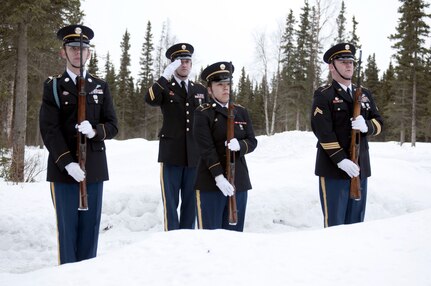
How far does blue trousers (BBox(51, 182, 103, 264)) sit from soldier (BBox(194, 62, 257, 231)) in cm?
100

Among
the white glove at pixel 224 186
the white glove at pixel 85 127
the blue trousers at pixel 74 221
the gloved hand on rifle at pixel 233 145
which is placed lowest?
the blue trousers at pixel 74 221

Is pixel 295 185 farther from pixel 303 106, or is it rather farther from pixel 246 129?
pixel 303 106

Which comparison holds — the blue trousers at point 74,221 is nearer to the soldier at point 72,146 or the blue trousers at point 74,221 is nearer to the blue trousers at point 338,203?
the soldier at point 72,146

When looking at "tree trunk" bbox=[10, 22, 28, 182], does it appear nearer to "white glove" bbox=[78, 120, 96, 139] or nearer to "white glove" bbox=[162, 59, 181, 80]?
"white glove" bbox=[162, 59, 181, 80]

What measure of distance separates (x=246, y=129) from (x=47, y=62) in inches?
441

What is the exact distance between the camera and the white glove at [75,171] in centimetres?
348

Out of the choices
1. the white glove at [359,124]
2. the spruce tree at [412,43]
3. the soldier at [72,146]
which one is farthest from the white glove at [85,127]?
the spruce tree at [412,43]

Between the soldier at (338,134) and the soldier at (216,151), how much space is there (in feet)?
2.46

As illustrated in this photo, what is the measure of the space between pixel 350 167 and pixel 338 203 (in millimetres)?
401

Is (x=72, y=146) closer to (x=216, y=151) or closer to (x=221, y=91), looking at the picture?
(x=216, y=151)

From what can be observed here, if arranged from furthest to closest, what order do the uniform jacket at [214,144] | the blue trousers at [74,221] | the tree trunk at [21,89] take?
the tree trunk at [21,89], the uniform jacket at [214,144], the blue trousers at [74,221]

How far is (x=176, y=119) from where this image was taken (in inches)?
194

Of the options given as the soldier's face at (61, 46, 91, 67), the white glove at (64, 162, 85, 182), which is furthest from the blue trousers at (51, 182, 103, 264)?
the soldier's face at (61, 46, 91, 67)

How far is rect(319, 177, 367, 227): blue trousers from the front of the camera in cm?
411
